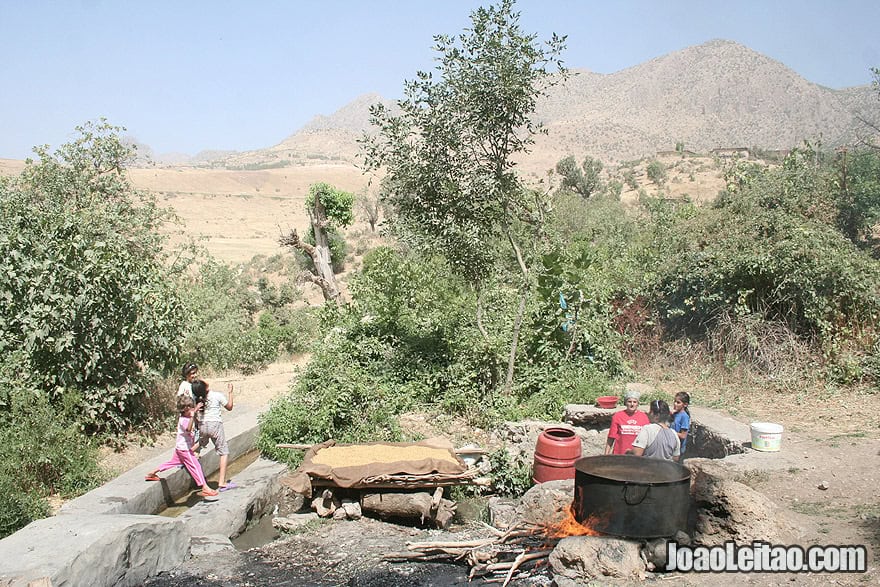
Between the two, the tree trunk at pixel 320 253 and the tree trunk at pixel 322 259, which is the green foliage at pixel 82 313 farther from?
the tree trunk at pixel 322 259

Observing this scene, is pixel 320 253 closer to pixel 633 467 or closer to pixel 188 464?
pixel 188 464

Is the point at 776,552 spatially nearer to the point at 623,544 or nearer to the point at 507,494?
the point at 623,544

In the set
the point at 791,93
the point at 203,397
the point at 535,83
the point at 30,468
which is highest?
the point at 791,93

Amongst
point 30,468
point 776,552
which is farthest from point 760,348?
point 30,468

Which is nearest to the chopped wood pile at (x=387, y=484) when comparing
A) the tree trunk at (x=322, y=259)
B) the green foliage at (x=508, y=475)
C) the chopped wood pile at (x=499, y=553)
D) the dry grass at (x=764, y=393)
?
the green foliage at (x=508, y=475)

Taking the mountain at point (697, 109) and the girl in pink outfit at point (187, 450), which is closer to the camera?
the girl in pink outfit at point (187, 450)

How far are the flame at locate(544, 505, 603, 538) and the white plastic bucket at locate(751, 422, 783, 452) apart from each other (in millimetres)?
3136

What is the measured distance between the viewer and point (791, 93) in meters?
64.6

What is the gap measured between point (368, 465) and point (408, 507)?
0.62m

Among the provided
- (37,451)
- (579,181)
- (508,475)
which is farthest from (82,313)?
(579,181)

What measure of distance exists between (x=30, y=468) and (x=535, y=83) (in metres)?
7.70

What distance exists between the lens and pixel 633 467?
5.76 m

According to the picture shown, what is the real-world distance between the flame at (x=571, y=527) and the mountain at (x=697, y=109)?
45314mm

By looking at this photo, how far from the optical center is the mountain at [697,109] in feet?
191
